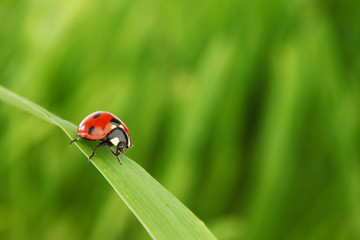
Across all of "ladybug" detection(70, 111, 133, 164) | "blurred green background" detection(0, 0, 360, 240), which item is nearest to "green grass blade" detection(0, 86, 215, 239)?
"ladybug" detection(70, 111, 133, 164)

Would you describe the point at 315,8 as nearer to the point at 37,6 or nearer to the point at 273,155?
the point at 273,155

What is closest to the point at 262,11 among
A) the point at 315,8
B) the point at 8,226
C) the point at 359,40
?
the point at 315,8

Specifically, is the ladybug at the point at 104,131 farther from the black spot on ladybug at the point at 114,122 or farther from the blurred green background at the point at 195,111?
the blurred green background at the point at 195,111

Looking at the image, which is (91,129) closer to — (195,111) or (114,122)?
(114,122)

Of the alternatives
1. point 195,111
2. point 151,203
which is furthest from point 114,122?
point 195,111

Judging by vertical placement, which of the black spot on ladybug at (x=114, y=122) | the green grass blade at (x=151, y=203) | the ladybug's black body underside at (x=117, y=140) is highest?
the black spot on ladybug at (x=114, y=122)

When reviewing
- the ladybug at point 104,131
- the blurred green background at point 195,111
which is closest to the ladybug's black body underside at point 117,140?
the ladybug at point 104,131
